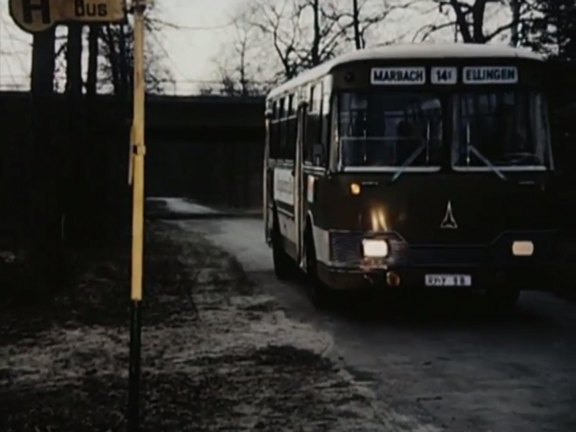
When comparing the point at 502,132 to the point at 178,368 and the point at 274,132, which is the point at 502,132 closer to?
the point at 178,368

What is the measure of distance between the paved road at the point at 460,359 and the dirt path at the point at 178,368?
1.06ft

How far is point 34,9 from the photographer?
7340 millimetres

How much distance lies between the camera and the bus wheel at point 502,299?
15773mm

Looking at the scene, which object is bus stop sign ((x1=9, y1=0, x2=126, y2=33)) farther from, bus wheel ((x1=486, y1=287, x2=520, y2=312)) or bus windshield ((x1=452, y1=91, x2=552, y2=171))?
bus wheel ((x1=486, y1=287, x2=520, y2=312))

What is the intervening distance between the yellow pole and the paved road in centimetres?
233

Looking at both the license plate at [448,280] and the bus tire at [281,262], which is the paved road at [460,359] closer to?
the license plate at [448,280]

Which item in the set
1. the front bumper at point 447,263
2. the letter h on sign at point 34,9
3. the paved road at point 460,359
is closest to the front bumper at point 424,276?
the front bumper at point 447,263

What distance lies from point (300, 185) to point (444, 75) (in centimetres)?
335

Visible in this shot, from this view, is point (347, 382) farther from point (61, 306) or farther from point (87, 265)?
point (87, 265)

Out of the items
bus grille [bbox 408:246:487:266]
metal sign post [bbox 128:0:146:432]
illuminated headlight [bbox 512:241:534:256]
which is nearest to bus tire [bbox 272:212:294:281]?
bus grille [bbox 408:246:487:266]

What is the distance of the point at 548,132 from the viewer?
46.5ft

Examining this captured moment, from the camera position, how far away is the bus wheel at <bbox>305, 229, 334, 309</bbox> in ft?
51.7

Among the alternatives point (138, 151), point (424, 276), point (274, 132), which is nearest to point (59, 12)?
point (138, 151)

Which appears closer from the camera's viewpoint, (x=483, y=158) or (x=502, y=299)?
(x=483, y=158)
